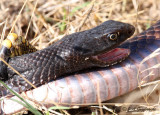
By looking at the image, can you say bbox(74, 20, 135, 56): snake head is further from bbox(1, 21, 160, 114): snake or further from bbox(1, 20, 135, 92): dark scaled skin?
bbox(1, 21, 160, 114): snake

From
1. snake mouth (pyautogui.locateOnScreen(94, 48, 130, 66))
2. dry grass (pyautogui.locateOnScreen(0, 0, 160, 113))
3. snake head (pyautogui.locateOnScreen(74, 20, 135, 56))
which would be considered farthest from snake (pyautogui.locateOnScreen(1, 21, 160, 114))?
dry grass (pyautogui.locateOnScreen(0, 0, 160, 113))

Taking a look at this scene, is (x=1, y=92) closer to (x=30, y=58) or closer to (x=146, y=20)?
(x=30, y=58)

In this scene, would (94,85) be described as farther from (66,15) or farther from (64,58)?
(66,15)

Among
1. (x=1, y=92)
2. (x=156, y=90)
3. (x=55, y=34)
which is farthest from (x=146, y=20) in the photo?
(x=1, y=92)

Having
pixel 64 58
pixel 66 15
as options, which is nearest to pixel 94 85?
pixel 64 58

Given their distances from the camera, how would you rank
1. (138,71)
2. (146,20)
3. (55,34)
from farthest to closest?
(146,20) → (55,34) → (138,71)

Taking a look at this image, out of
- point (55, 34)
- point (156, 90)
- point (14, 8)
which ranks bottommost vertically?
point (156, 90)
